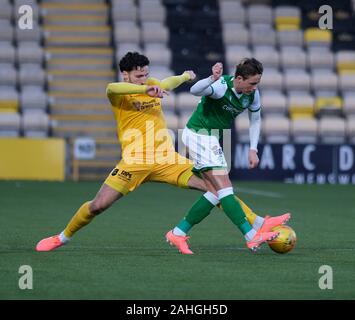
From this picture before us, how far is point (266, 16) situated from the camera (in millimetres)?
23719

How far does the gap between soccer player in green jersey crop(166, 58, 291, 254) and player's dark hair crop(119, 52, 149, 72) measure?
50 centimetres

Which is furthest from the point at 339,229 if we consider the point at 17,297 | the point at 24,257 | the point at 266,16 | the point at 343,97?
the point at 266,16

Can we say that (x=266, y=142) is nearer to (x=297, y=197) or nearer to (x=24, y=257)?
(x=297, y=197)

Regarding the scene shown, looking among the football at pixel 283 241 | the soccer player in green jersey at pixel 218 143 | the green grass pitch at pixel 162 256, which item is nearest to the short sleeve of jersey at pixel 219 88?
the soccer player in green jersey at pixel 218 143

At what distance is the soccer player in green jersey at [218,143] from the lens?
905 cm

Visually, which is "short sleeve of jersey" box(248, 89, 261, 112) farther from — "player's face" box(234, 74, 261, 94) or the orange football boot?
the orange football boot

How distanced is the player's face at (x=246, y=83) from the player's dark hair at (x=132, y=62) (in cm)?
78

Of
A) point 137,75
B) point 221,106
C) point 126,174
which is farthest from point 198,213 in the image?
point 137,75

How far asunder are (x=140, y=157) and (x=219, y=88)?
0.87 metres

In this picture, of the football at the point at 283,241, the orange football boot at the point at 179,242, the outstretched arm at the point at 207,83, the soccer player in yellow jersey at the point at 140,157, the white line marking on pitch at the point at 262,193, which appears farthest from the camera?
the white line marking on pitch at the point at 262,193

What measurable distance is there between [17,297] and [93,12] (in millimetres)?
17187

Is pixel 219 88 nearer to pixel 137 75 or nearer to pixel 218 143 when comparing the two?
pixel 218 143

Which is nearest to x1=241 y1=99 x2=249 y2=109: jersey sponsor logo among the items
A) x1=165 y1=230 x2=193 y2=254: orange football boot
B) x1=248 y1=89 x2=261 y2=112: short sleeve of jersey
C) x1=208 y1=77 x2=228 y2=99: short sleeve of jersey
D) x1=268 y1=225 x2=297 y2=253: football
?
x1=248 y1=89 x2=261 y2=112: short sleeve of jersey

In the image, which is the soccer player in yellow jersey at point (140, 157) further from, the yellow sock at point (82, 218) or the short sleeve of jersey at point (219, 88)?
the short sleeve of jersey at point (219, 88)
